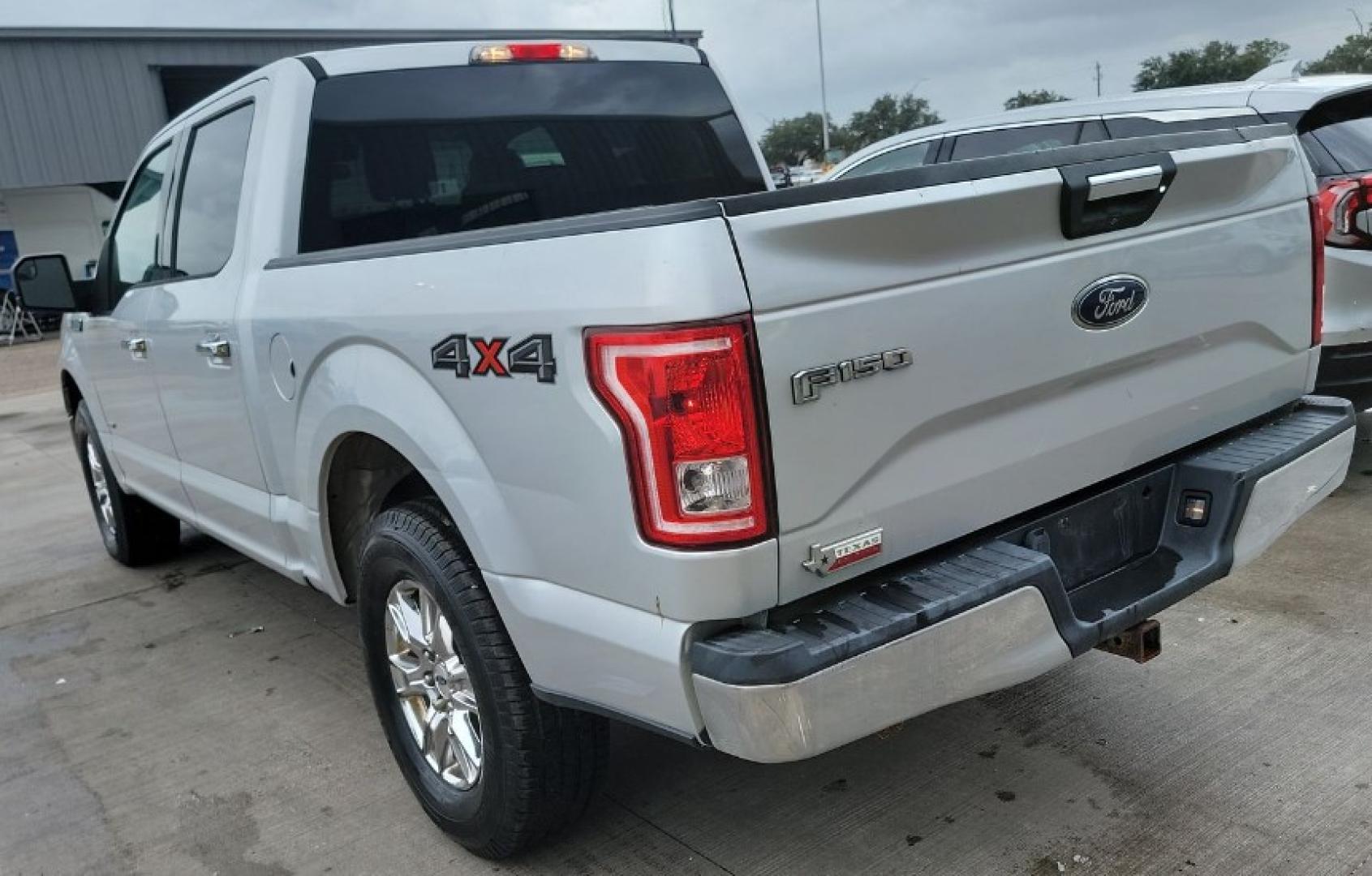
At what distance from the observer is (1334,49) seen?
4150 centimetres

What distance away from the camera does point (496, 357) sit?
7.38 ft

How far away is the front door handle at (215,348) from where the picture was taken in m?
3.45

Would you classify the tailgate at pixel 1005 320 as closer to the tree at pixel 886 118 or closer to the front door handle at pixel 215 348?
the front door handle at pixel 215 348

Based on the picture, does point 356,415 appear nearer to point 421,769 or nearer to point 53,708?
point 421,769

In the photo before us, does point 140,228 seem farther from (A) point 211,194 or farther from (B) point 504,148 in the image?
(B) point 504,148

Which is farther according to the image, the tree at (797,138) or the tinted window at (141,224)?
the tree at (797,138)

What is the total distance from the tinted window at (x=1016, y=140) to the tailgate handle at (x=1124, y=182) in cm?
344

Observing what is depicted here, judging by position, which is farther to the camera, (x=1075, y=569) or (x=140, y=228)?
(x=140, y=228)

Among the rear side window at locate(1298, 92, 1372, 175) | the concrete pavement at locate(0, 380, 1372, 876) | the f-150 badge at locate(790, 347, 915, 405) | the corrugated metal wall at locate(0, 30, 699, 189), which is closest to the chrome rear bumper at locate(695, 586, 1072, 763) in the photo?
the f-150 badge at locate(790, 347, 915, 405)

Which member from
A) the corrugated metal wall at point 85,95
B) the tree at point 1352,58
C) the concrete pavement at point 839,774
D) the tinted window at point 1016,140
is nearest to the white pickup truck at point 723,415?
the concrete pavement at point 839,774

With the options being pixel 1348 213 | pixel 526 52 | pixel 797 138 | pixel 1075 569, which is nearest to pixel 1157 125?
pixel 1348 213

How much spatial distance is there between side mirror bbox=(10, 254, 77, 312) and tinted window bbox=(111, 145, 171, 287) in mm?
264

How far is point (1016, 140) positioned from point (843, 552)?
462cm

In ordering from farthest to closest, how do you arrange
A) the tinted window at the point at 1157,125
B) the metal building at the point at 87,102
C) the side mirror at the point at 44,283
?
the metal building at the point at 87,102 < the tinted window at the point at 1157,125 < the side mirror at the point at 44,283
